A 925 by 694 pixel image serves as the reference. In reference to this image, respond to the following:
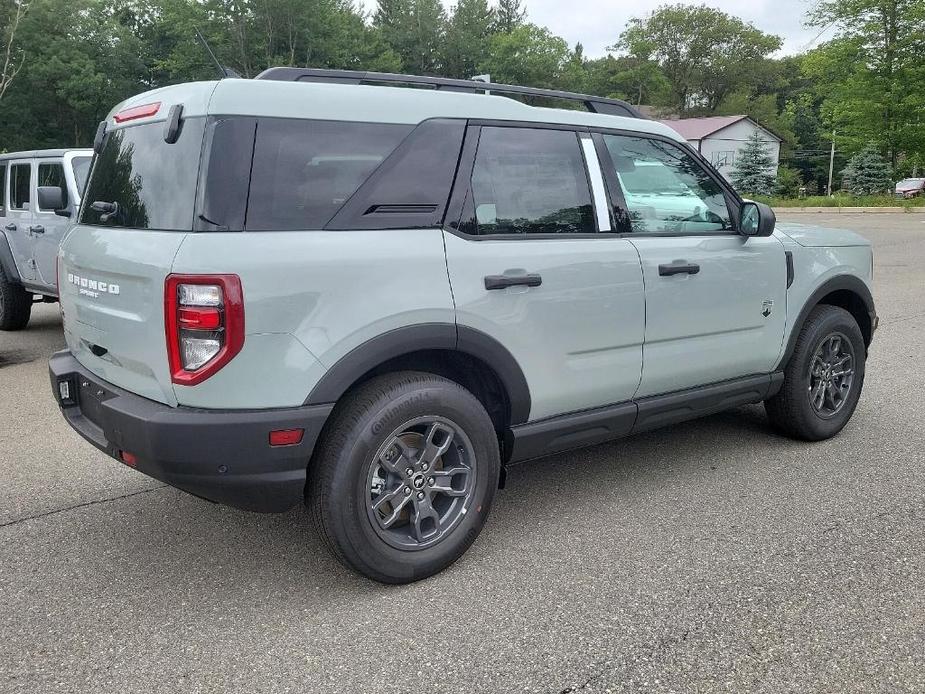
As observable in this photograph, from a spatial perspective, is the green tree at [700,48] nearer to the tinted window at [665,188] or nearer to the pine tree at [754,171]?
the pine tree at [754,171]

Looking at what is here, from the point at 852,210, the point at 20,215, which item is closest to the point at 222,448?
the point at 20,215

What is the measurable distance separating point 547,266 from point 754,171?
141ft

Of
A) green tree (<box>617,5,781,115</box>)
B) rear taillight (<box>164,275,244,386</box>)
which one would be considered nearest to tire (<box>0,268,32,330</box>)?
rear taillight (<box>164,275,244,386</box>)

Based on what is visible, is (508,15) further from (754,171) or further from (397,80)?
(397,80)

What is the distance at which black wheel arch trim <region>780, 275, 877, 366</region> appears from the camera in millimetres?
4418

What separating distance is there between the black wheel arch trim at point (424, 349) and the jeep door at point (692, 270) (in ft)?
2.53

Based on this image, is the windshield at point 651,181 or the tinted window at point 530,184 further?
the windshield at point 651,181

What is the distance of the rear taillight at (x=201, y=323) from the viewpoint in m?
2.58

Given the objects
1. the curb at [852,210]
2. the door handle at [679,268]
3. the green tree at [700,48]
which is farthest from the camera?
the green tree at [700,48]

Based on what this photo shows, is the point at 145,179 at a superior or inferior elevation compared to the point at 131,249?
superior

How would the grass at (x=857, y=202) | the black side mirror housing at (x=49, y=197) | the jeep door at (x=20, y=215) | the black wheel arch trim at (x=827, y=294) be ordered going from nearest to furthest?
the black wheel arch trim at (x=827, y=294) → the black side mirror housing at (x=49, y=197) → the jeep door at (x=20, y=215) → the grass at (x=857, y=202)

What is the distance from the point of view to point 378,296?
2861 millimetres

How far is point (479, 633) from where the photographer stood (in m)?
2.73

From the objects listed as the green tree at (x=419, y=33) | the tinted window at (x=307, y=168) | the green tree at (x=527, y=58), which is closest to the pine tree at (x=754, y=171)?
the green tree at (x=527, y=58)
